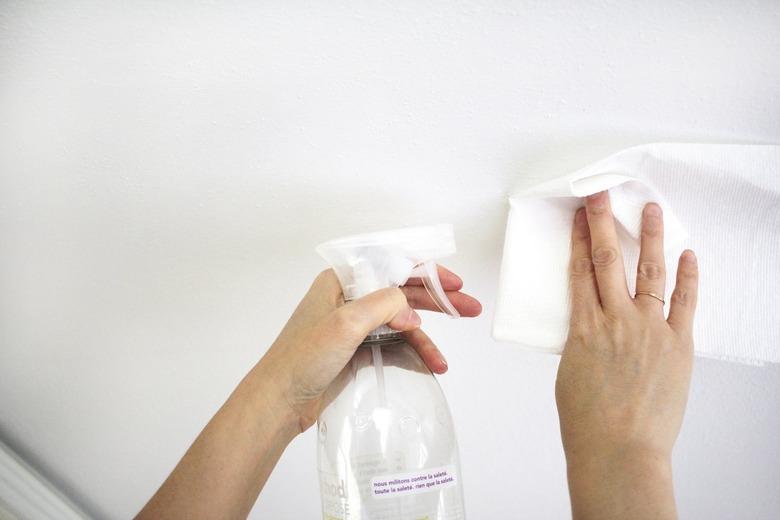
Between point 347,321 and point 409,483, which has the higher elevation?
point 347,321

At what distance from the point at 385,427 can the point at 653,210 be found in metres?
0.28

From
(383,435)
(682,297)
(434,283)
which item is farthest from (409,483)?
(682,297)

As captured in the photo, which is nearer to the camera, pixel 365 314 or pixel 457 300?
pixel 365 314

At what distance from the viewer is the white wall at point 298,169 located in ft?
1.41

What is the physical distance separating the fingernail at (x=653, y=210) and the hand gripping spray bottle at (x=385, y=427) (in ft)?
0.53

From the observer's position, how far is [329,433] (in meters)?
0.49

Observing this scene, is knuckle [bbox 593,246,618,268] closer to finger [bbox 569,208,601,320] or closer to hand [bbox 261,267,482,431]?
finger [bbox 569,208,601,320]

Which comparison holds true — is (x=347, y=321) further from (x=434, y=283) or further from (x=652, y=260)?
(x=652, y=260)

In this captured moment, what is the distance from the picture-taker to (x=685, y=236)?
1.50ft

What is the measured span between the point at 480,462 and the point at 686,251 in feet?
1.15

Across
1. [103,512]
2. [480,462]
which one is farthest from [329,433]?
[103,512]

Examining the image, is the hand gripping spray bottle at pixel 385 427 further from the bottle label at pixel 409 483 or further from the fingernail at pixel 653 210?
the fingernail at pixel 653 210

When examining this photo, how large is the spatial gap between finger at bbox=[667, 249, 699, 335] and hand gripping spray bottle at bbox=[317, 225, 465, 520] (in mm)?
180

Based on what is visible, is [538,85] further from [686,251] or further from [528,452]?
[528,452]
